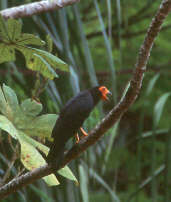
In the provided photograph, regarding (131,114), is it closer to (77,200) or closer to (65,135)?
(77,200)

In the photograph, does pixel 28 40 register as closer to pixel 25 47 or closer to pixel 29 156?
pixel 25 47

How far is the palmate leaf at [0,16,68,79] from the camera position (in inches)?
22.4

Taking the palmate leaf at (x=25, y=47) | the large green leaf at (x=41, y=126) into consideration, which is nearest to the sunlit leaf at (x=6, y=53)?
the palmate leaf at (x=25, y=47)

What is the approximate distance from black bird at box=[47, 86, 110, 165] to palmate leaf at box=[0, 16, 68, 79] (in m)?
0.06

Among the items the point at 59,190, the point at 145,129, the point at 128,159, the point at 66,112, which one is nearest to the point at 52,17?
the point at 59,190

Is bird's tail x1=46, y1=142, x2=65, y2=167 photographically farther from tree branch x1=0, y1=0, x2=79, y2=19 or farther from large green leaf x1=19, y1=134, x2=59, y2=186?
tree branch x1=0, y1=0, x2=79, y2=19

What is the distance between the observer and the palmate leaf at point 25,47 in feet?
1.87

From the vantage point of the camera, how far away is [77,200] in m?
0.92

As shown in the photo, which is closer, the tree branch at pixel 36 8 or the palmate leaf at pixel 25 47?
the palmate leaf at pixel 25 47

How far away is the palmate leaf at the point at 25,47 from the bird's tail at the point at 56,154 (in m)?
0.10

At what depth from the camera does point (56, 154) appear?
58 cm

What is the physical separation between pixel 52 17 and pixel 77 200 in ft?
1.66

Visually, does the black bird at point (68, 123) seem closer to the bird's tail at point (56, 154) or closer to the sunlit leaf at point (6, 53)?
the bird's tail at point (56, 154)

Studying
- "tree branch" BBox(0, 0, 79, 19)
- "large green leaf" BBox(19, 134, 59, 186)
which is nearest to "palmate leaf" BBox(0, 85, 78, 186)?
"large green leaf" BBox(19, 134, 59, 186)
